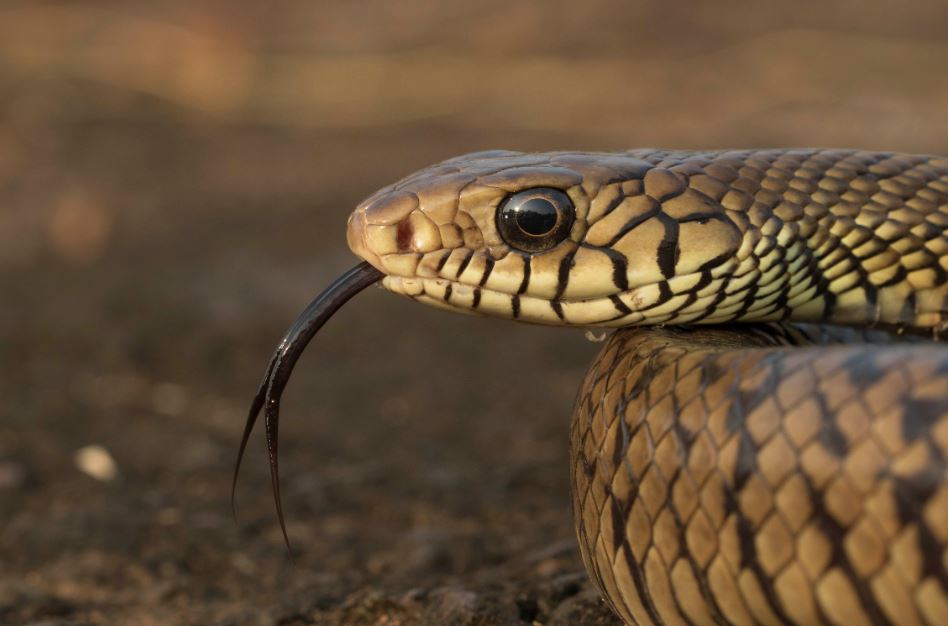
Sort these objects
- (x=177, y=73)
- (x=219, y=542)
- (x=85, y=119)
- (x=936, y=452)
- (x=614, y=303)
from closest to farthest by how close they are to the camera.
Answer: (x=936, y=452) < (x=614, y=303) < (x=219, y=542) < (x=85, y=119) < (x=177, y=73)

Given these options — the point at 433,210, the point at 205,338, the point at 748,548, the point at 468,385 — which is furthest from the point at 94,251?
the point at 748,548

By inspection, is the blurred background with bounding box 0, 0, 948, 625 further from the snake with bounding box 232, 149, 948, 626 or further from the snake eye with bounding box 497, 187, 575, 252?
the snake eye with bounding box 497, 187, 575, 252

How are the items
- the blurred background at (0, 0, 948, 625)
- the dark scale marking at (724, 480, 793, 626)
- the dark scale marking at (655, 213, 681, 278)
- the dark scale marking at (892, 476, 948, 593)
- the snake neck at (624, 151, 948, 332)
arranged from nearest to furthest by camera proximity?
the dark scale marking at (892, 476, 948, 593) < the dark scale marking at (724, 480, 793, 626) < the dark scale marking at (655, 213, 681, 278) < the snake neck at (624, 151, 948, 332) < the blurred background at (0, 0, 948, 625)

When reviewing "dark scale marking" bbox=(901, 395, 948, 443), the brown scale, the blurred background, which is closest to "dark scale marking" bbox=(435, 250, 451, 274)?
the brown scale

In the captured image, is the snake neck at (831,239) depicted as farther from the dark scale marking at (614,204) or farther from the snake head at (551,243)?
the dark scale marking at (614,204)

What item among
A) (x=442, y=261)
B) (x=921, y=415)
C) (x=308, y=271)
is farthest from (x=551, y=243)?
(x=308, y=271)

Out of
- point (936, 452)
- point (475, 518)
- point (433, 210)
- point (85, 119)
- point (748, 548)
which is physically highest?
point (85, 119)

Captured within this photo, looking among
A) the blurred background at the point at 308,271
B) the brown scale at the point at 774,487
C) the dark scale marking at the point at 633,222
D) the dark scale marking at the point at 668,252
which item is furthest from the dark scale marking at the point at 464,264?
the blurred background at the point at 308,271

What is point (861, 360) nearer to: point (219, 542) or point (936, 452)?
point (936, 452)
